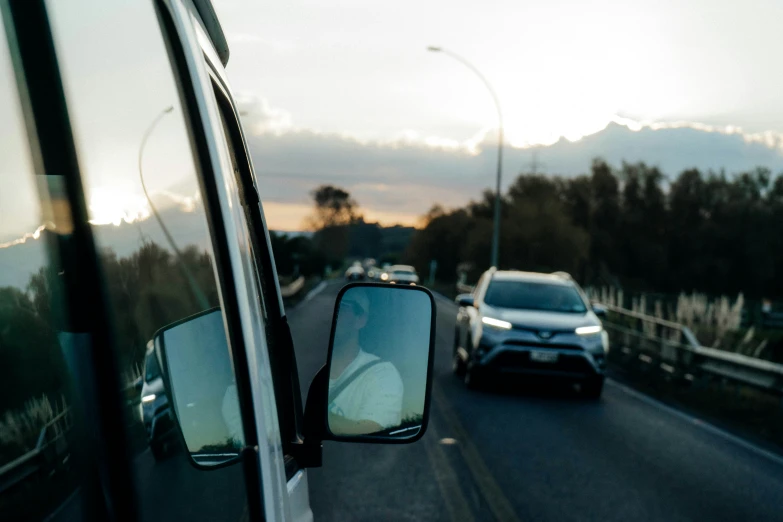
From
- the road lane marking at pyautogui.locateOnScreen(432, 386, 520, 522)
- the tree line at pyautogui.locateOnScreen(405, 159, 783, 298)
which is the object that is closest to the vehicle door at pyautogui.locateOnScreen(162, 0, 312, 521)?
the road lane marking at pyautogui.locateOnScreen(432, 386, 520, 522)

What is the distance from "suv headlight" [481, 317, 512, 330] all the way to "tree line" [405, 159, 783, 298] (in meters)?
65.0

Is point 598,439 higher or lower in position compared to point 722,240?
higher

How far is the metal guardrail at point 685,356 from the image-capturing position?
42.4ft

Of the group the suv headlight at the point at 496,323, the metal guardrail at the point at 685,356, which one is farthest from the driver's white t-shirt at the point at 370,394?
the suv headlight at the point at 496,323

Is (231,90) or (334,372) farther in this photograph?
(231,90)

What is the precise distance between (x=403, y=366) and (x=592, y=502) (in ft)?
17.4

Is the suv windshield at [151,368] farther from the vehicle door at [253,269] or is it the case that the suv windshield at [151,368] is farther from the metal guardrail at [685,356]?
the metal guardrail at [685,356]

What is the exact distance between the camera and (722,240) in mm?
84188

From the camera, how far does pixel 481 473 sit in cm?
837

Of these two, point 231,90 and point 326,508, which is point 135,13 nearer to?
point 231,90

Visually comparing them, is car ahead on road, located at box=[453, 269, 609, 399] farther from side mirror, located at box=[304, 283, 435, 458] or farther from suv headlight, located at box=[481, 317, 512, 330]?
side mirror, located at box=[304, 283, 435, 458]

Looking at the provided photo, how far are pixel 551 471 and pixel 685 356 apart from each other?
27.8 ft

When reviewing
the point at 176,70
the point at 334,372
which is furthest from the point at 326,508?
the point at 176,70

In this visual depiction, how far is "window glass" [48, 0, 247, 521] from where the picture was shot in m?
1.29
